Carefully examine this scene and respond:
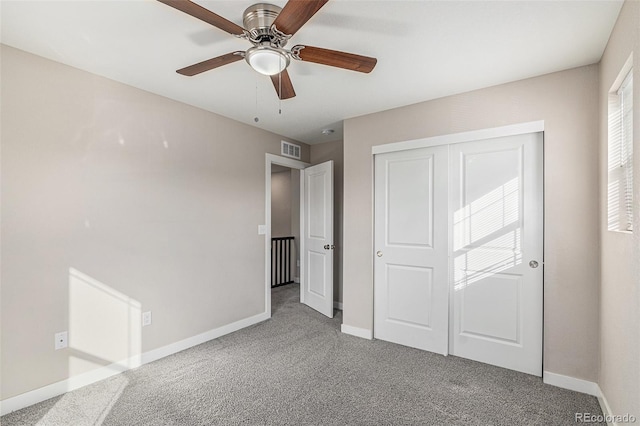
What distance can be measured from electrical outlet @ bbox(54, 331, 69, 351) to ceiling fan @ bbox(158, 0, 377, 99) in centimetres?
209

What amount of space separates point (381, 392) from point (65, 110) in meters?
3.14

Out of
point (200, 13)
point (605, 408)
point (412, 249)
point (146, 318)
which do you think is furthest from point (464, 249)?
point (146, 318)

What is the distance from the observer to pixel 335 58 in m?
1.76

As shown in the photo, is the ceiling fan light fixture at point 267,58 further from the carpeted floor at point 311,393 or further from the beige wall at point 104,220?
the carpeted floor at point 311,393

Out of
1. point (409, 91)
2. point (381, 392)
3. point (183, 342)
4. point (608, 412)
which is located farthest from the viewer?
point (183, 342)

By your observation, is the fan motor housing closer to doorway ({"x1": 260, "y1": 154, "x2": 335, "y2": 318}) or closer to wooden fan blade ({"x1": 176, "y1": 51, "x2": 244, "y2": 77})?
wooden fan blade ({"x1": 176, "y1": 51, "x2": 244, "y2": 77})

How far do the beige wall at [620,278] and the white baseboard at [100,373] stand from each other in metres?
3.21

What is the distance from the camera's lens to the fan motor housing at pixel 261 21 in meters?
1.63

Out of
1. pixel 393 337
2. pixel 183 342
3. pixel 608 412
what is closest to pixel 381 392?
pixel 393 337

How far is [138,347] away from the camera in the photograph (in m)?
2.72

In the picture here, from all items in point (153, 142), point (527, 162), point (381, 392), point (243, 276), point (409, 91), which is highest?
point (409, 91)

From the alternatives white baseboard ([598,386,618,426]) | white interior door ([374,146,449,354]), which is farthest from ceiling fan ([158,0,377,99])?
white baseboard ([598,386,618,426])

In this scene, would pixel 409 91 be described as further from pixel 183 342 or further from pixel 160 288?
pixel 183 342

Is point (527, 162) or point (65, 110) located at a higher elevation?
point (65, 110)
